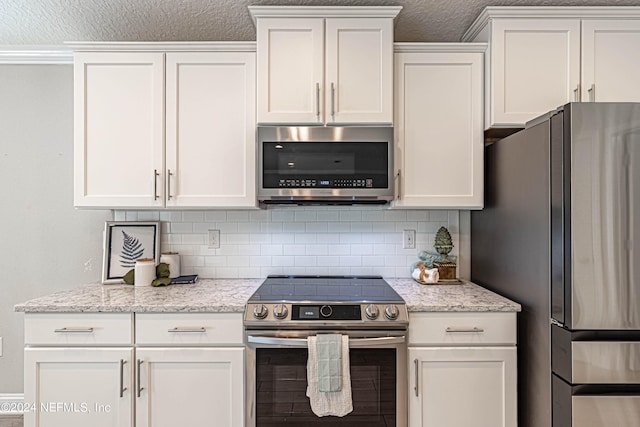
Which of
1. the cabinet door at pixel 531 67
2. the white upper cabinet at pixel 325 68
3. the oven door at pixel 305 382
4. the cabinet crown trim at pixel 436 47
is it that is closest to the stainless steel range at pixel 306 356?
the oven door at pixel 305 382

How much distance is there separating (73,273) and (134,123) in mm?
1155

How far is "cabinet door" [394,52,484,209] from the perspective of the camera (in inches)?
81.1

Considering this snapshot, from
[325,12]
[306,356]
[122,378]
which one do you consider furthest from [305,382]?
[325,12]

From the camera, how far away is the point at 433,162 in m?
2.07

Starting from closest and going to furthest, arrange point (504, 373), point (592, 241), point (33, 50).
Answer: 1. point (592, 241)
2. point (504, 373)
3. point (33, 50)

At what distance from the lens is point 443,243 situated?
89.6 inches

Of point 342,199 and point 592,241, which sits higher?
point 342,199

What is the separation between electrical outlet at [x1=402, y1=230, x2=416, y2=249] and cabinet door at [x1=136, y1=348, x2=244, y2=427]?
123 cm

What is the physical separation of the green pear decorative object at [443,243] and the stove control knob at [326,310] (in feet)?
2.95

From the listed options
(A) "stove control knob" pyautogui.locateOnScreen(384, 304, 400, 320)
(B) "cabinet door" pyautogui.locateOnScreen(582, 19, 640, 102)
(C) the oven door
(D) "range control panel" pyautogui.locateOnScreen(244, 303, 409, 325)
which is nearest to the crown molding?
(D) "range control panel" pyautogui.locateOnScreen(244, 303, 409, 325)

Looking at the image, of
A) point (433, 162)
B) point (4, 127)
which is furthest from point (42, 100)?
point (433, 162)

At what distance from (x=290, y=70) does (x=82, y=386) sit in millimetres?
1859

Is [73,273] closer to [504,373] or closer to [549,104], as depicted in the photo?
[504,373]

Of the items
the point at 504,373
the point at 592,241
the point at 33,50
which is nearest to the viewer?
the point at 592,241
